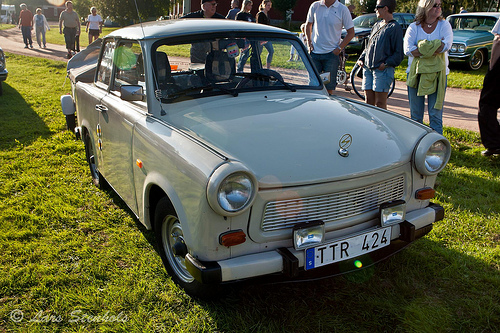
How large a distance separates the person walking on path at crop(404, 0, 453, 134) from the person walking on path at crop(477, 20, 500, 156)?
53 cm

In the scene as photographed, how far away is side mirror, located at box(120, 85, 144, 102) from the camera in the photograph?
3178mm

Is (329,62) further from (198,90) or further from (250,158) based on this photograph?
(250,158)

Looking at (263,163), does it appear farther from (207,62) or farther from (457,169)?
(457,169)

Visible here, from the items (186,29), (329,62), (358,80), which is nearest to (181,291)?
(186,29)

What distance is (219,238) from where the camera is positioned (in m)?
A: 2.32

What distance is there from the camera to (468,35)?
13.9 m

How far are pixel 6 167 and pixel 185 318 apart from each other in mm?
3762

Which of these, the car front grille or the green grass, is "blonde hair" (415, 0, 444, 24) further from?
the car front grille

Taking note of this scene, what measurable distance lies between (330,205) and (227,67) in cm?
158

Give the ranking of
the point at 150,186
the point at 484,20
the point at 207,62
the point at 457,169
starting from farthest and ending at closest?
the point at 484,20 → the point at 457,169 → the point at 207,62 → the point at 150,186

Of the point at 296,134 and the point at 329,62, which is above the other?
the point at 329,62

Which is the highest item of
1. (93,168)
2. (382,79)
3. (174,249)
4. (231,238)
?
(382,79)

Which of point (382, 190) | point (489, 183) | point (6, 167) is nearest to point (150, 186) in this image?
point (382, 190)

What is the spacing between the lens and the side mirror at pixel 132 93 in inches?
125
